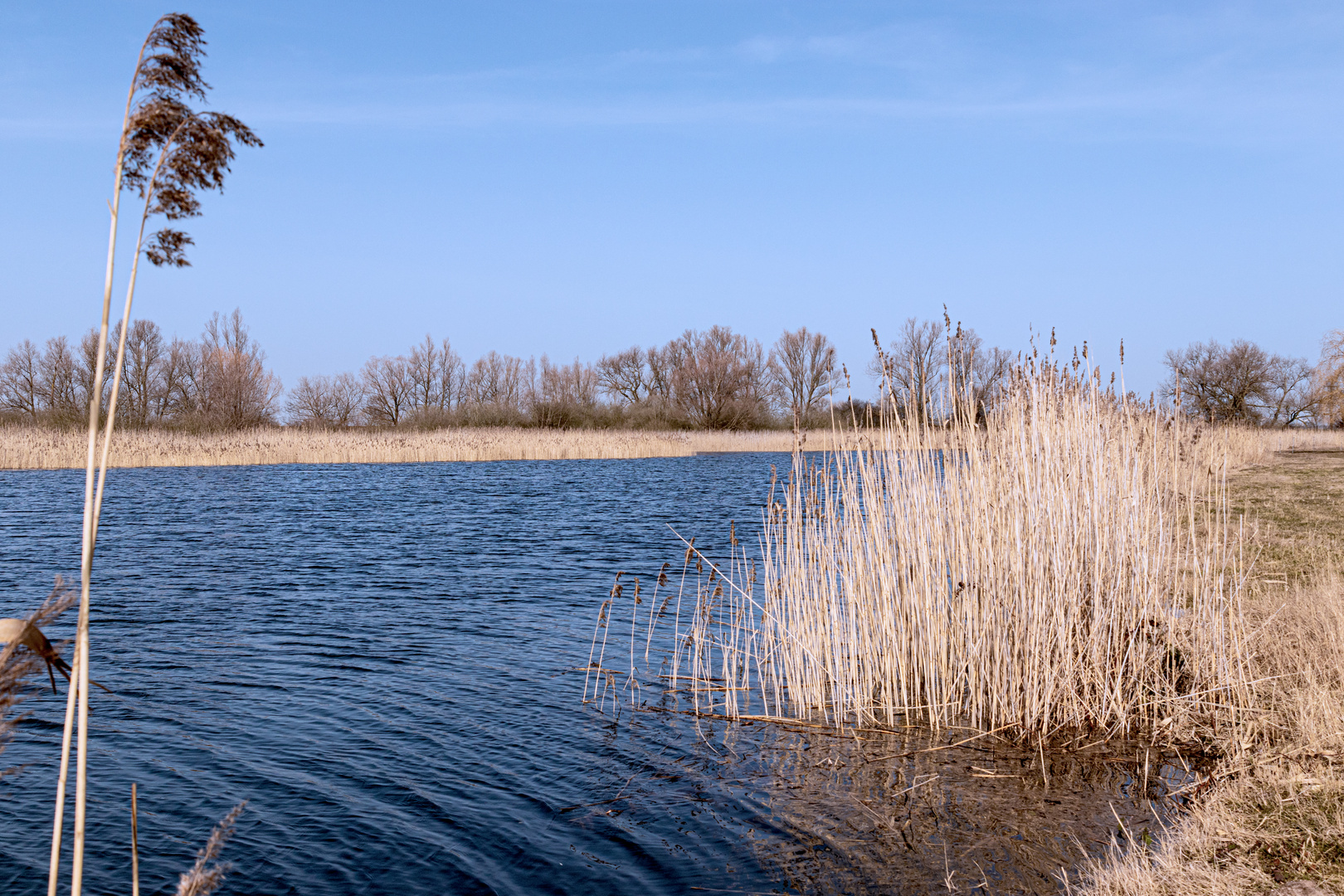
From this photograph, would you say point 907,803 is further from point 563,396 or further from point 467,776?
point 563,396

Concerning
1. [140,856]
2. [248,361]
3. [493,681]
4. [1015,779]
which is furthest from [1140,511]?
[248,361]

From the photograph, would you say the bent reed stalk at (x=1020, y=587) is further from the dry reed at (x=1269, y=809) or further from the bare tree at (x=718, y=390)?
the bare tree at (x=718, y=390)

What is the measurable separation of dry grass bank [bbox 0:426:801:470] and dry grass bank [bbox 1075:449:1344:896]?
1078 inches

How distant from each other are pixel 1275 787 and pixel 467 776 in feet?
11.8

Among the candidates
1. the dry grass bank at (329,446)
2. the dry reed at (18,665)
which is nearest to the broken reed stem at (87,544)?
the dry reed at (18,665)

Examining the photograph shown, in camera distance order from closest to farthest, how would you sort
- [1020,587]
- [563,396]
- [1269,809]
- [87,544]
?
[87,544] → [1269,809] → [1020,587] → [563,396]

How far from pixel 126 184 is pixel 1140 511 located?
15.6 feet

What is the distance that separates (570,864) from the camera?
3574mm

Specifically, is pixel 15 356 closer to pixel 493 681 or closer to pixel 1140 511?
pixel 493 681

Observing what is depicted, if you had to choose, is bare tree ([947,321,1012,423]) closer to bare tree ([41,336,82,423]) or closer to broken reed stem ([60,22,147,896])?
broken reed stem ([60,22,147,896])

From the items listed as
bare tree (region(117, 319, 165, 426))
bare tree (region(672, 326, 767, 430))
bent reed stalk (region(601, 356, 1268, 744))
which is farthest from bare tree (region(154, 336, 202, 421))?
bent reed stalk (region(601, 356, 1268, 744))

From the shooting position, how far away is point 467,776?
4477 mm

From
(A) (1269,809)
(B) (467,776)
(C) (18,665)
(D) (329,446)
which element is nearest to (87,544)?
(C) (18,665)

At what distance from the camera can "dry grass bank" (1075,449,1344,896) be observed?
9.29 feet
